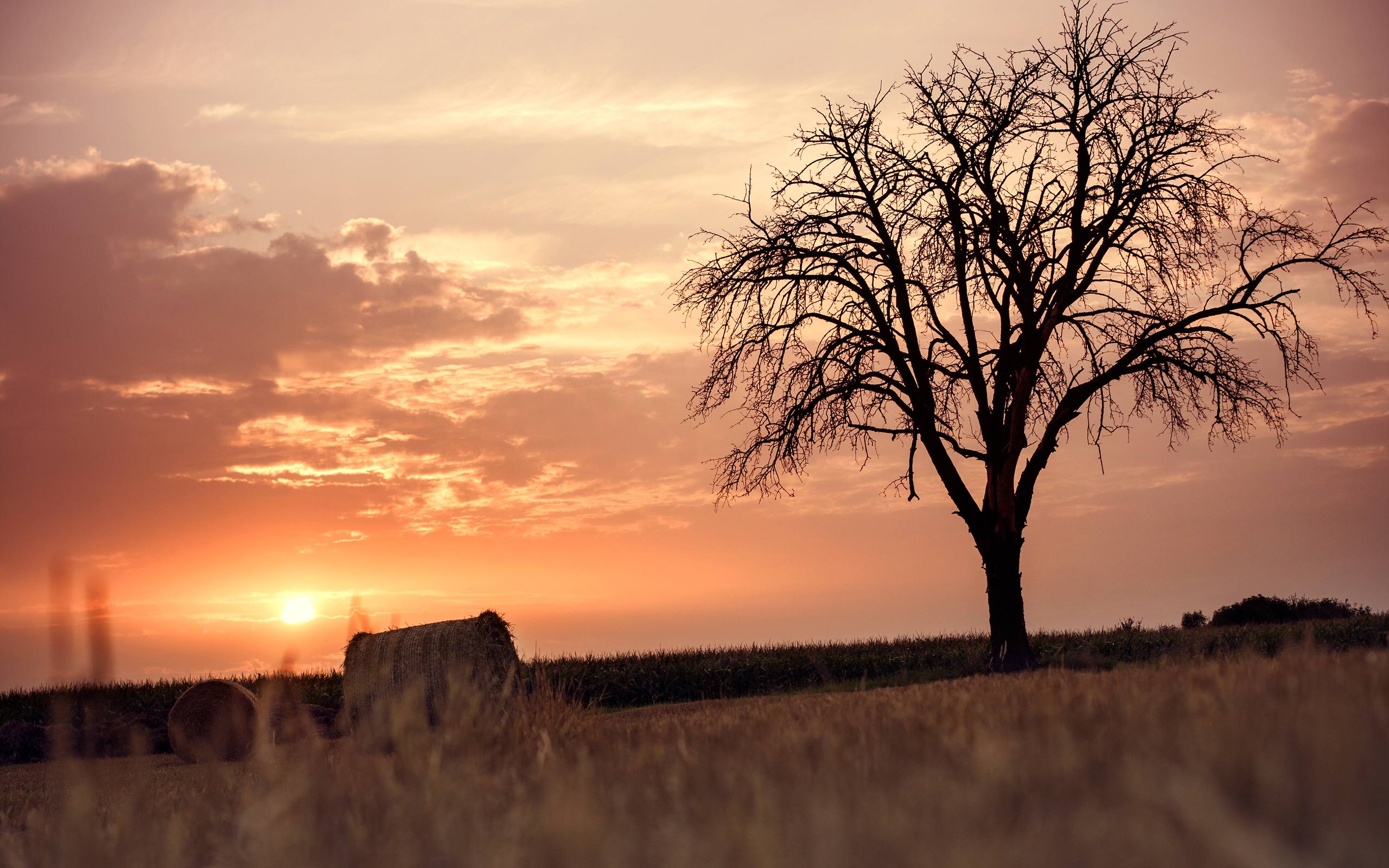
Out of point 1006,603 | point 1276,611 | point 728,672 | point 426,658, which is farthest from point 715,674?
point 1276,611

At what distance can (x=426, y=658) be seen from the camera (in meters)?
14.4

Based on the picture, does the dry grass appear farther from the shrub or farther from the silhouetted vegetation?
the shrub

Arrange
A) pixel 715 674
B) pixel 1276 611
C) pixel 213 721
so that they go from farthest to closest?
pixel 1276 611
pixel 715 674
pixel 213 721

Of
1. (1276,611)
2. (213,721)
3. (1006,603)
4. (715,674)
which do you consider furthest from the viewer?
(1276,611)

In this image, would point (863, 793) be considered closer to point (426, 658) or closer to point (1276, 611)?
point (426, 658)

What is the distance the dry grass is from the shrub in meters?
32.1

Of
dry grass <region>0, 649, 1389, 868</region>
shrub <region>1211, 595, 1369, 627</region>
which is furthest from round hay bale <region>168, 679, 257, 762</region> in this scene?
shrub <region>1211, 595, 1369, 627</region>

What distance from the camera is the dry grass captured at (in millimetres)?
1777

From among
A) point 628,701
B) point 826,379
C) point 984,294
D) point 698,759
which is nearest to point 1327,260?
point 984,294

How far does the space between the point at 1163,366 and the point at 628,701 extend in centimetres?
1277

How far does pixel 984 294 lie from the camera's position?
19359 mm

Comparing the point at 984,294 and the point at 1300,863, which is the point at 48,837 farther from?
the point at 984,294

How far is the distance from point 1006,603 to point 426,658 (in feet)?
33.8

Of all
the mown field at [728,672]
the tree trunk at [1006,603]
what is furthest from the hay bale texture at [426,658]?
the tree trunk at [1006,603]
